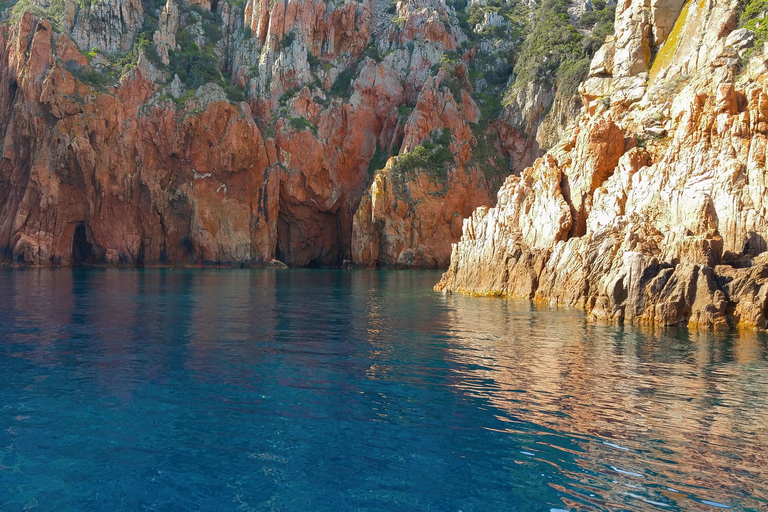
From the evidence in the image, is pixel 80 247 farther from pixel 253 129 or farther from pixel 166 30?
pixel 166 30

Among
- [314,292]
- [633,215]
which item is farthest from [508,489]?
[314,292]

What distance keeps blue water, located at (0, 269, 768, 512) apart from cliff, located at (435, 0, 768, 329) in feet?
13.7

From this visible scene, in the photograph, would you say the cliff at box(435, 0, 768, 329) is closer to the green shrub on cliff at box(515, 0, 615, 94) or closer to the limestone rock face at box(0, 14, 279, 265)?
the green shrub on cliff at box(515, 0, 615, 94)

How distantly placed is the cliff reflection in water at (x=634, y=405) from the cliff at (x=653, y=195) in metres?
3.66

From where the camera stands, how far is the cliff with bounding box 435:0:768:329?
28.8 meters

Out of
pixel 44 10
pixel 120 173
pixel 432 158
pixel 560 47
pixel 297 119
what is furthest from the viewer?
pixel 297 119

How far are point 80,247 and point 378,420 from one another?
99.5 metres

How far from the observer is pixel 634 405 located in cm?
1427

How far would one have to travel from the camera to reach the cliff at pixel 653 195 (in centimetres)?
2883

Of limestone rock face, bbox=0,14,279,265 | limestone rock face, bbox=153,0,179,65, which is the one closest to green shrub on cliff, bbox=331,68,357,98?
limestone rock face, bbox=0,14,279,265

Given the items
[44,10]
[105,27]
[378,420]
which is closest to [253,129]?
[105,27]

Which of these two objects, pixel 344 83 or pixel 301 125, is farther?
pixel 344 83

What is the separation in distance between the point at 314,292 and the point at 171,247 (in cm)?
5668

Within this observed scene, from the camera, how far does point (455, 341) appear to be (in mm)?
24031
